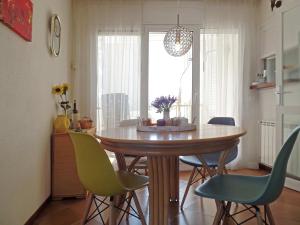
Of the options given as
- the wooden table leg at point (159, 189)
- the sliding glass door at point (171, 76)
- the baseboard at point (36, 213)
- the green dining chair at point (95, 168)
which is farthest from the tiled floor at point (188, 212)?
the sliding glass door at point (171, 76)

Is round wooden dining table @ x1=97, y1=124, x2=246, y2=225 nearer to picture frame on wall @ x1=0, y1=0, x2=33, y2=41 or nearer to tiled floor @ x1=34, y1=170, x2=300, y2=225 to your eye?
tiled floor @ x1=34, y1=170, x2=300, y2=225

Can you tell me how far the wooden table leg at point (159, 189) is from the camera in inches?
66.1

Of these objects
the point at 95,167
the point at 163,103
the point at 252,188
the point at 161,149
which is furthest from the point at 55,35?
the point at 252,188

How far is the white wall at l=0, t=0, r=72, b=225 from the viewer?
1.89 meters

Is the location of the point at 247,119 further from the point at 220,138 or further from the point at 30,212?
the point at 30,212

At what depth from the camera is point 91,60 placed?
13.1 feet

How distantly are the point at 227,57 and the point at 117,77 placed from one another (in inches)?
65.5

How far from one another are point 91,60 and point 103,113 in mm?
793

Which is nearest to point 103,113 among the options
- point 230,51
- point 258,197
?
point 230,51

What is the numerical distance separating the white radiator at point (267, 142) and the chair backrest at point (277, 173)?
8.02 feet

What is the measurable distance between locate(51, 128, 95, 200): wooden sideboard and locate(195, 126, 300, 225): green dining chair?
167 centimetres

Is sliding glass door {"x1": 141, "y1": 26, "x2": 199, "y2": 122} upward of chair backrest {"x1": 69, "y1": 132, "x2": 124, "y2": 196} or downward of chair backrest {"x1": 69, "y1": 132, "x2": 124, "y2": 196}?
upward

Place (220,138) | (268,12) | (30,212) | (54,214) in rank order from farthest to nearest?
(268,12) → (54,214) → (30,212) → (220,138)

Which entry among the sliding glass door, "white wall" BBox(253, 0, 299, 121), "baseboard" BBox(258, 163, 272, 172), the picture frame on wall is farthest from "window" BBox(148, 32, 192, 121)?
the picture frame on wall
